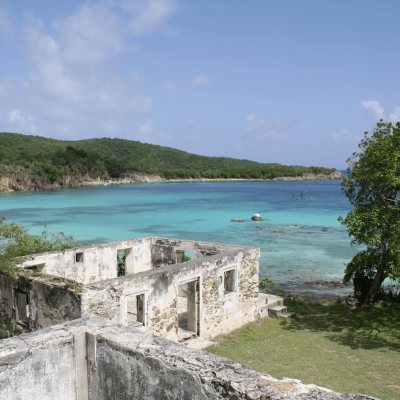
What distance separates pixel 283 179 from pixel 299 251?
14670cm

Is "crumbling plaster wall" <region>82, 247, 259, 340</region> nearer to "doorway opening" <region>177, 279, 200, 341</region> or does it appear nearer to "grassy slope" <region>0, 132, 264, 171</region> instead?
"doorway opening" <region>177, 279, 200, 341</region>

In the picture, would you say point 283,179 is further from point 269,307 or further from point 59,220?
point 269,307

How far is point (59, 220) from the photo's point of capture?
169ft

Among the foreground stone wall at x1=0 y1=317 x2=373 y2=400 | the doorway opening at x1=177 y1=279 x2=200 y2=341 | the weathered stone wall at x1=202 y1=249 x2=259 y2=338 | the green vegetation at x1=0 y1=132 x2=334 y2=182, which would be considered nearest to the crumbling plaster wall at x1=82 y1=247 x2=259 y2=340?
the weathered stone wall at x1=202 y1=249 x2=259 y2=338

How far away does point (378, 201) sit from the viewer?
15438mm

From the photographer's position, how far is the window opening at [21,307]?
1108 cm

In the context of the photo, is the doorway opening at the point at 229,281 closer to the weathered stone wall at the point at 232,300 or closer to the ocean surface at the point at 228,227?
the weathered stone wall at the point at 232,300

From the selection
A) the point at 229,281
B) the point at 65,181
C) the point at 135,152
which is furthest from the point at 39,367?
the point at 135,152

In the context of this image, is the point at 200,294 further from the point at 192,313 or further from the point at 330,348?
the point at 330,348

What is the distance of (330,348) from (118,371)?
34.3ft

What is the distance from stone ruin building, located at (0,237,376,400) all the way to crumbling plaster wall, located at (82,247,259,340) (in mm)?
30

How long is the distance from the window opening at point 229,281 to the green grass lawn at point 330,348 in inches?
59.3

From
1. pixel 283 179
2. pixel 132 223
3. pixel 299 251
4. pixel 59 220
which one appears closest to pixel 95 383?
pixel 299 251

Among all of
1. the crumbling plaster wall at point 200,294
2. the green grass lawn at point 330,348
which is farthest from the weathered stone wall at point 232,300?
the green grass lawn at point 330,348
